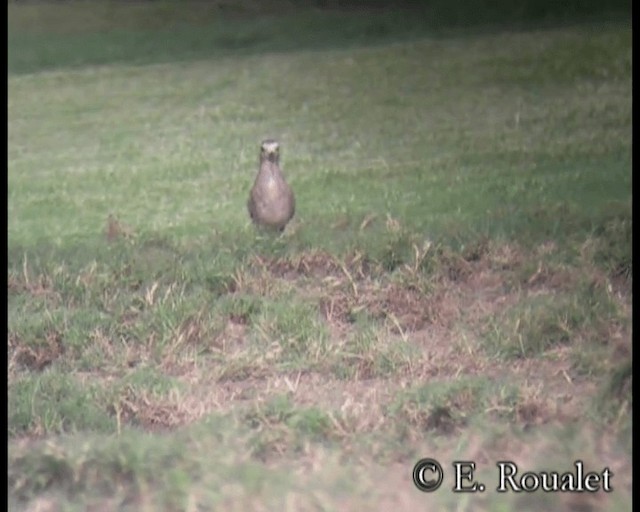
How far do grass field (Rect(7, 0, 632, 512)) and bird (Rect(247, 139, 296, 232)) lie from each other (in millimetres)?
35

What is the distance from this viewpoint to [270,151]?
12.3 ft

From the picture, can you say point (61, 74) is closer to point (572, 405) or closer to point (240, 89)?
point (240, 89)

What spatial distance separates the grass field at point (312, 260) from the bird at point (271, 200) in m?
0.03

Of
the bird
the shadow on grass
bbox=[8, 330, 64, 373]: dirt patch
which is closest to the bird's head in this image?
the bird

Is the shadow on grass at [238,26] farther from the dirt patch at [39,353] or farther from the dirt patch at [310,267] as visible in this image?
the dirt patch at [39,353]

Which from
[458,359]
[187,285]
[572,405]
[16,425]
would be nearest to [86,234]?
[187,285]

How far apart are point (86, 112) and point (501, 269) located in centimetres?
134

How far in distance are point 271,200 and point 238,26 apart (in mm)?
559

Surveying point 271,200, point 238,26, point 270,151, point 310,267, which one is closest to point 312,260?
point 310,267

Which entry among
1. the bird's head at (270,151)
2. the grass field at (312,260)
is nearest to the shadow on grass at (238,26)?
the grass field at (312,260)

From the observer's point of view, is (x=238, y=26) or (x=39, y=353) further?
(x=238, y=26)

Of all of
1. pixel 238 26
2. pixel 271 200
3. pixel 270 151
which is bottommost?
pixel 271 200

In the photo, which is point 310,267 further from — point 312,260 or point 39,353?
point 39,353

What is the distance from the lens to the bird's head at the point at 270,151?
3.76 meters
